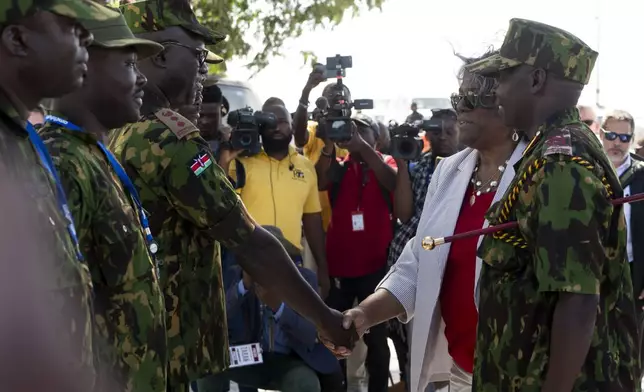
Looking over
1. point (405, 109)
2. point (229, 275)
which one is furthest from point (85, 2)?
point (405, 109)

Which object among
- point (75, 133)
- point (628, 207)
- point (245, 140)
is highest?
point (75, 133)

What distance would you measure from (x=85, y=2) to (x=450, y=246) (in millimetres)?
1904

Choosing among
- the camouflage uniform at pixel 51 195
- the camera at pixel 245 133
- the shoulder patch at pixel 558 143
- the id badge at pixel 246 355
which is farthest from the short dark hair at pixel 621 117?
the camouflage uniform at pixel 51 195

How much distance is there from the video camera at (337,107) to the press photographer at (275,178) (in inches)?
10.4

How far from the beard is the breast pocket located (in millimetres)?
4040

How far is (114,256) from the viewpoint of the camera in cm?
242

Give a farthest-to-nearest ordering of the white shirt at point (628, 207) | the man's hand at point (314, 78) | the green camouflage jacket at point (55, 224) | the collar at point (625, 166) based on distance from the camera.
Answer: the man's hand at point (314, 78)
the collar at point (625, 166)
the white shirt at point (628, 207)
the green camouflage jacket at point (55, 224)

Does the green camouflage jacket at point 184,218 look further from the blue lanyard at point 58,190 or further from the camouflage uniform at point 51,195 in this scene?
the camouflage uniform at point 51,195

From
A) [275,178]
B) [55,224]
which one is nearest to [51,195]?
[55,224]

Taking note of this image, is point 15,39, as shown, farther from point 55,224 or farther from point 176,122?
point 176,122

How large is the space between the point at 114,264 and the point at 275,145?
4.13m

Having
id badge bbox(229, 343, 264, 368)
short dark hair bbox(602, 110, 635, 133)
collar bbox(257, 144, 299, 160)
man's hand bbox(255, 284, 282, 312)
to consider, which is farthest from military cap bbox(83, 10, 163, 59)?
short dark hair bbox(602, 110, 635, 133)

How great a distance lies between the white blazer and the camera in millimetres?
3475

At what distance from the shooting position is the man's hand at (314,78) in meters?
7.02
